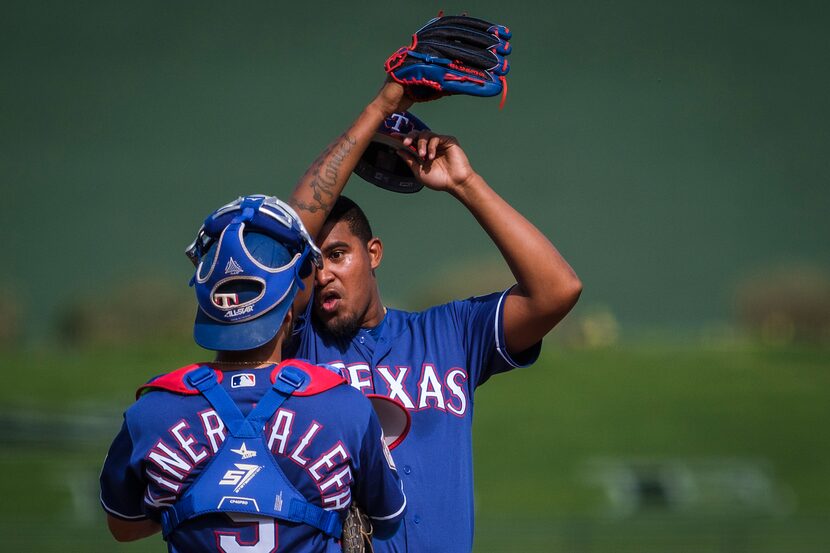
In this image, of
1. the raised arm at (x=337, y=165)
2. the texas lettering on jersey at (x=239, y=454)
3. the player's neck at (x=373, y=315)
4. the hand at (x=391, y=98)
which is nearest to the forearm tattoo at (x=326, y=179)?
the raised arm at (x=337, y=165)

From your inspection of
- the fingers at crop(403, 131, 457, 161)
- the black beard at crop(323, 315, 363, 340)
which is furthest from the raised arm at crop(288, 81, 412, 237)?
the black beard at crop(323, 315, 363, 340)

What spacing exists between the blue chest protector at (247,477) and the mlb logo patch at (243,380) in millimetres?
42

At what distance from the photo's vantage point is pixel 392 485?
2.36 meters

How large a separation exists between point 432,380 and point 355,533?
825 mm

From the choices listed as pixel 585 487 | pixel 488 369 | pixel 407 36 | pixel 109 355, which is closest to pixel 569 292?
pixel 488 369

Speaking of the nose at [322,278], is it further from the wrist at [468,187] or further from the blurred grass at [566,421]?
the blurred grass at [566,421]

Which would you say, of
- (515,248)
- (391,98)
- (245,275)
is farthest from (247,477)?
(391,98)

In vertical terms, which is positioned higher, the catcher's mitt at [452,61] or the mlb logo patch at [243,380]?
the catcher's mitt at [452,61]

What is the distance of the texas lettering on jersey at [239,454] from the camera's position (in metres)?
2.14

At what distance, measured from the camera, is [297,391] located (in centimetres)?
218

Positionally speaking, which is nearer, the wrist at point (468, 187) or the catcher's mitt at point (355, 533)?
the catcher's mitt at point (355, 533)

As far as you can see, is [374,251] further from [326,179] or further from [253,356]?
[253,356]

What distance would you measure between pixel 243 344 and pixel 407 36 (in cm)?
1489

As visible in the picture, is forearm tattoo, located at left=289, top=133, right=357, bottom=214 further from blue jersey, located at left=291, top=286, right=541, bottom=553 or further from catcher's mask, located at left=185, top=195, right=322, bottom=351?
catcher's mask, located at left=185, top=195, right=322, bottom=351
